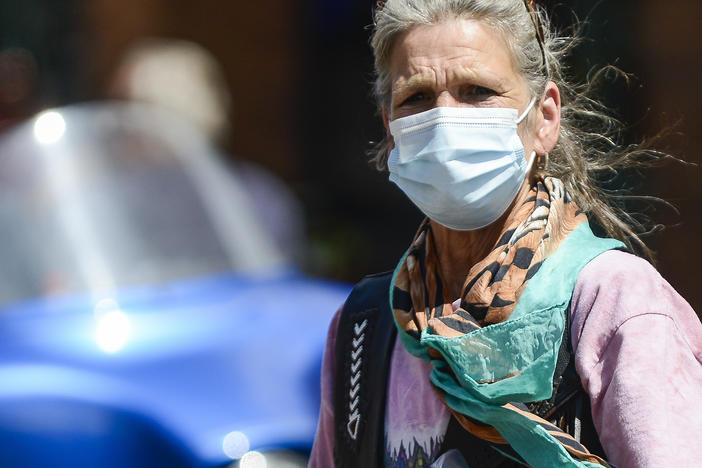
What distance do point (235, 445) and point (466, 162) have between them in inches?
64.6

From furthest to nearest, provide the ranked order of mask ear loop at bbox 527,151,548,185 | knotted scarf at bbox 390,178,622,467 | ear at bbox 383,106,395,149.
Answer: ear at bbox 383,106,395,149, mask ear loop at bbox 527,151,548,185, knotted scarf at bbox 390,178,622,467

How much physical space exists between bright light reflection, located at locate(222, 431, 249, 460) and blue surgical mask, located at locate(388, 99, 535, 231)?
1546 mm

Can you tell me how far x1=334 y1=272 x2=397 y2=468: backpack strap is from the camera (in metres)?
1.97

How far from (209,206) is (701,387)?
3.31 meters

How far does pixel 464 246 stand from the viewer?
6.67ft

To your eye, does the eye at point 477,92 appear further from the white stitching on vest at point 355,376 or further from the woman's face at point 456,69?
the white stitching on vest at point 355,376

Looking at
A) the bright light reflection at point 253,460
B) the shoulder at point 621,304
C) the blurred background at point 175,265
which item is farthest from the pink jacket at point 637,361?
the bright light reflection at point 253,460

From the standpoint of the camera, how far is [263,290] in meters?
4.47

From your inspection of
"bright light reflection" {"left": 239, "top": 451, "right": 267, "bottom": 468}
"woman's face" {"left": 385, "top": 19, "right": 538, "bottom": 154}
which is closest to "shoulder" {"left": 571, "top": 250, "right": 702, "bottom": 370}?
"woman's face" {"left": 385, "top": 19, "right": 538, "bottom": 154}

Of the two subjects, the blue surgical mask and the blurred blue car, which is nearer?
the blue surgical mask

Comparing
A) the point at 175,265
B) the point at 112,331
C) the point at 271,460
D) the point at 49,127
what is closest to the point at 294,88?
the point at 49,127

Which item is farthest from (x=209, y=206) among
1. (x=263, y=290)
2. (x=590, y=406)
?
(x=590, y=406)

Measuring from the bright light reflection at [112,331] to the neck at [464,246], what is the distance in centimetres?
200

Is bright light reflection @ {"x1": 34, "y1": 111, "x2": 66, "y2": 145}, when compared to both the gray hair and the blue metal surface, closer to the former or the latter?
the blue metal surface
